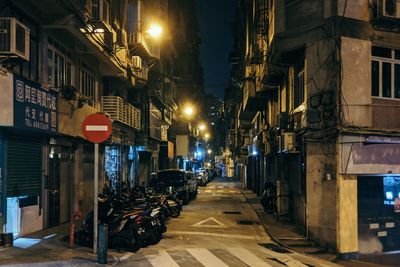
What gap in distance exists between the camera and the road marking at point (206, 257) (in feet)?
35.3

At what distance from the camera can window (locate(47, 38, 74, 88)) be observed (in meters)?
14.9

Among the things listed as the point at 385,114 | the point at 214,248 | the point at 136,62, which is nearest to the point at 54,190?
the point at 214,248

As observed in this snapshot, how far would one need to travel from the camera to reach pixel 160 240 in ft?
46.0

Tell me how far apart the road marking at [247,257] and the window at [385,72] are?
614cm

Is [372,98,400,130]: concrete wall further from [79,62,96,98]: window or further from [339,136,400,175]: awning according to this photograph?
[79,62,96,98]: window

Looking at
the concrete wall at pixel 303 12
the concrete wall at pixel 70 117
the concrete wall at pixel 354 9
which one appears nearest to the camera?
the concrete wall at pixel 354 9

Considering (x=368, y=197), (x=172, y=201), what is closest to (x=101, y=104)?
(x=172, y=201)

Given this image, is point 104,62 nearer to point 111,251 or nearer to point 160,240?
point 160,240

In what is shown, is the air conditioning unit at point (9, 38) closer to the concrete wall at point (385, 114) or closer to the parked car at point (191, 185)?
the concrete wall at point (385, 114)

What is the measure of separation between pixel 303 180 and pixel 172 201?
6.04 meters

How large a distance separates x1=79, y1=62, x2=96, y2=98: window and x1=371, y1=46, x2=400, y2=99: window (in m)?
10.6

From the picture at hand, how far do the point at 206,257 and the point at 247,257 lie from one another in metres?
1.07

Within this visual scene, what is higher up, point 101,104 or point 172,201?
point 101,104

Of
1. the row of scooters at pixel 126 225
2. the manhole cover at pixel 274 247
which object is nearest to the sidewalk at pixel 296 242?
the manhole cover at pixel 274 247
